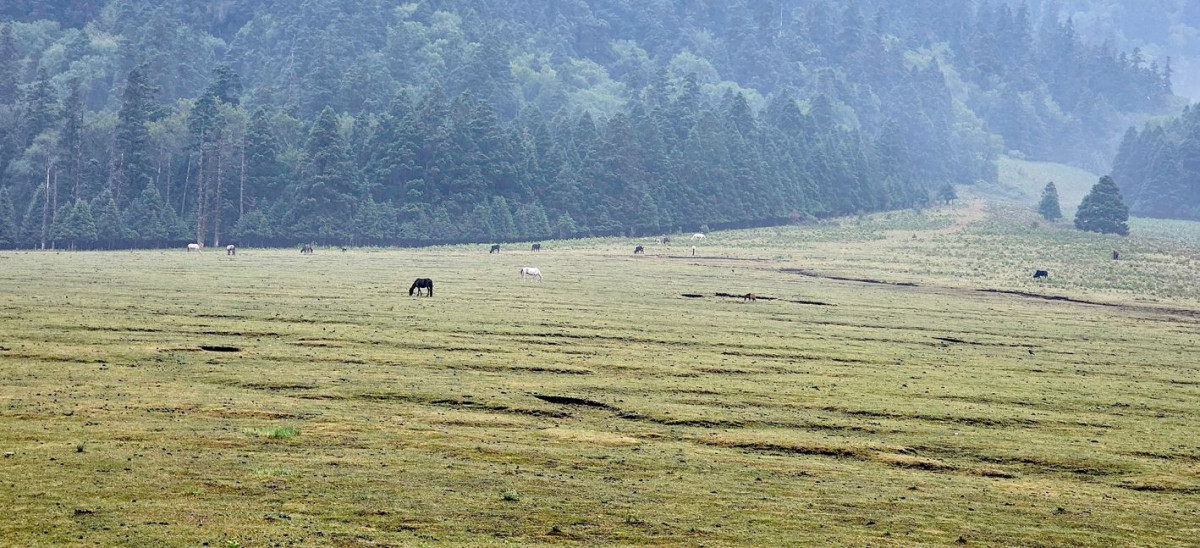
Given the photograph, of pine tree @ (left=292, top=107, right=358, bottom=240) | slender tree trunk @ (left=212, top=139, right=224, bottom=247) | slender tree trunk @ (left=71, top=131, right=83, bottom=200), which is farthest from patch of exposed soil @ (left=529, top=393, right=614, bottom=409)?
slender tree trunk @ (left=71, top=131, right=83, bottom=200)

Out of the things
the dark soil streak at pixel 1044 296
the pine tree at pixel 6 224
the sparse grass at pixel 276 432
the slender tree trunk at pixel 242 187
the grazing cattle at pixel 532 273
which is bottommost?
the sparse grass at pixel 276 432

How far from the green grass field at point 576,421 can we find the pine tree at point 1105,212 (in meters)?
100.0

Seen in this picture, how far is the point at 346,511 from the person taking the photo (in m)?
25.3

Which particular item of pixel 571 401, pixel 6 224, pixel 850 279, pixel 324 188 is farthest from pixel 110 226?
pixel 571 401

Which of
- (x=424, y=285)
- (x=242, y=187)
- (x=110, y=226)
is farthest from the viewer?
(x=242, y=187)

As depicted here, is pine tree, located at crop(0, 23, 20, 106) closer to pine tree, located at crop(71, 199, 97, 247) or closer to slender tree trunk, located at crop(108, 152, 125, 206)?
slender tree trunk, located at crop(108, 152, 125, 206)

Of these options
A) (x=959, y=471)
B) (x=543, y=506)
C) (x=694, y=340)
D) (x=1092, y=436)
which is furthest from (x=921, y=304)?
(x=543, y=506)

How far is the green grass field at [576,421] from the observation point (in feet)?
83.7

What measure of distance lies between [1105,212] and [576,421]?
145 m

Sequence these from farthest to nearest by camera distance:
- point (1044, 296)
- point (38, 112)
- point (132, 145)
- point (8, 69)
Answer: point (8, 69), point (38, 112), point (132, 145), point (1044, 296)

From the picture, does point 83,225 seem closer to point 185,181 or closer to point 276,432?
point 185,181

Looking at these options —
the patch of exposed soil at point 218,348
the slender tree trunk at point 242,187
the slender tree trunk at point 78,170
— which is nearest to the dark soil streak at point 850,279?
the patch of exposed soil at point 218,348

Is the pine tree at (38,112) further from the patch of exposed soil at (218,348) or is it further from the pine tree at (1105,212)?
the pine tree at (1105,212)

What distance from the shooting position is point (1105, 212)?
165 metres
